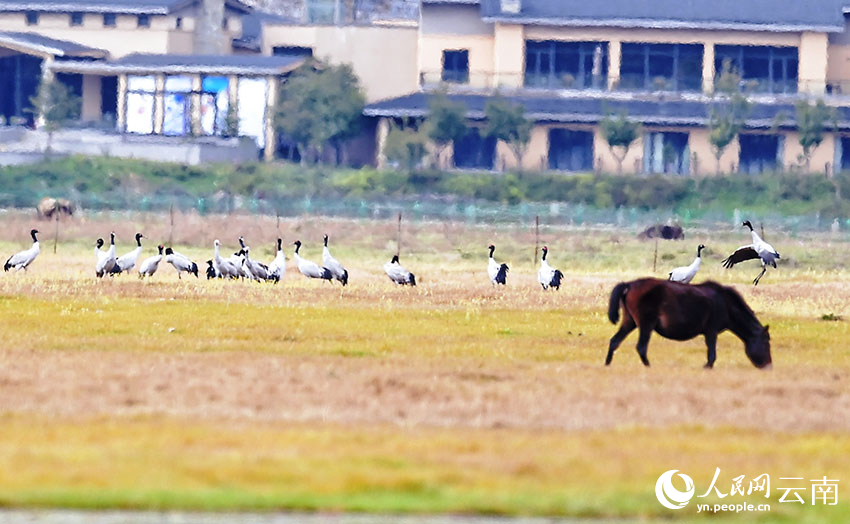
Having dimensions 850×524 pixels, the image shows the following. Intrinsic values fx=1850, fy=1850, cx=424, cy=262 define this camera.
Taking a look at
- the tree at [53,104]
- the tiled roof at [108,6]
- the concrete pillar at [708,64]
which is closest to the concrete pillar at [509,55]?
the concrete pillar at [708,64]

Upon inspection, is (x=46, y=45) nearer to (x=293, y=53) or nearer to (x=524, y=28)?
(x=293, y=53)

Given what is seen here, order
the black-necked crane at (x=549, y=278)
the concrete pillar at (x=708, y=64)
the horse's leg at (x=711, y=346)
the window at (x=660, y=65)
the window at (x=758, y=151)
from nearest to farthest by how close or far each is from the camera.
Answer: the horse's leg at (x=711, y=346) → the black-necked crane at (x=549, y=278) → the window at (x=758, y=151) → the concrete pillar at (x=708, y=64) → the window at (x=660, y=65)

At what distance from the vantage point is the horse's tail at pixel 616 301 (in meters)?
21.3

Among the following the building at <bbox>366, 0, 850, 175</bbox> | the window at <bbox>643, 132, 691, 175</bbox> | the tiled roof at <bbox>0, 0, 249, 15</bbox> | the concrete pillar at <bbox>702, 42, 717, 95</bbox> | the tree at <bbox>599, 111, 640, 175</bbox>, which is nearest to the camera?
the tree at <bbox>599, 111, 640, 175</bbox>

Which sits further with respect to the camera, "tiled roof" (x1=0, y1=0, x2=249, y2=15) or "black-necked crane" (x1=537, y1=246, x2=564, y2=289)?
"tiled roof" (x1=0, y1=0, x2=249, y2=15)

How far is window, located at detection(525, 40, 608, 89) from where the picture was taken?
8838 cm

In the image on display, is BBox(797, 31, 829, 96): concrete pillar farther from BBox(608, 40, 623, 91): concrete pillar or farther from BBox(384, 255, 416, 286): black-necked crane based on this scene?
BBox(384, 255, 416, 286): black-necked crane

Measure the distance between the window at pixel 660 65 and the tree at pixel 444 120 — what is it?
31.0 feet

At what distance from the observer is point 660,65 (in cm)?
8888

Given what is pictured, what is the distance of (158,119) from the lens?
88062 millimetres

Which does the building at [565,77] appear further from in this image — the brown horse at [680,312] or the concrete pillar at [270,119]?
the brown horse at [680,312]

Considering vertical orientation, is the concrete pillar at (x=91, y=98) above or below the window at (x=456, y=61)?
below

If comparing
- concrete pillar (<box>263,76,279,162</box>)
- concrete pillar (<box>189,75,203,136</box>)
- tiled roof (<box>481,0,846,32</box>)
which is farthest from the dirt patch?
tiled roof (<box>481,0,846,32</box>)

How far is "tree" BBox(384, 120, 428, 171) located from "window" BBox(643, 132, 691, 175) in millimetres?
10591
